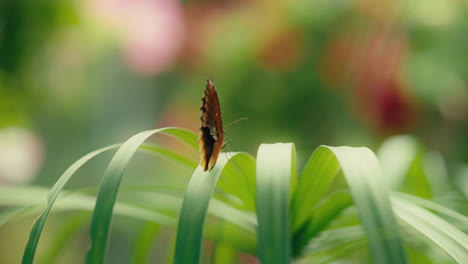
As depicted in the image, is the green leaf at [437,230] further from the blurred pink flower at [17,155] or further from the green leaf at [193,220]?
the blurred pink flower at [17,155]

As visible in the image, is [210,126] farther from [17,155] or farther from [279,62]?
[17,155]

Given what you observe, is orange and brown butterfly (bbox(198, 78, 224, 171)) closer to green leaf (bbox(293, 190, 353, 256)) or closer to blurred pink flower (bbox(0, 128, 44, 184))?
green leaf (bbox(293, 190, 353, 256))

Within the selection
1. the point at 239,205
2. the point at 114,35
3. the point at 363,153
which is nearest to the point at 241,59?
the point at 114,35

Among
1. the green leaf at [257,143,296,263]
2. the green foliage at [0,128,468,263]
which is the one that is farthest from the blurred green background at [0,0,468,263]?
the green leaf at [257,143,296,263]

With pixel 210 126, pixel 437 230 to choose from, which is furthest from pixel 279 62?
pixel 437 230

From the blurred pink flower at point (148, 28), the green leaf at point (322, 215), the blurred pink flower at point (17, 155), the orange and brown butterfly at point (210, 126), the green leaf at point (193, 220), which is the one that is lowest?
the blurred pink flower at point (17, 155)

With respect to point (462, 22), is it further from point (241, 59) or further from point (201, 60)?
point (201, 60)

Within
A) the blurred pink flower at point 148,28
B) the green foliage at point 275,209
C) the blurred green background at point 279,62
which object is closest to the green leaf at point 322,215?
the green foliage at point 275,209
